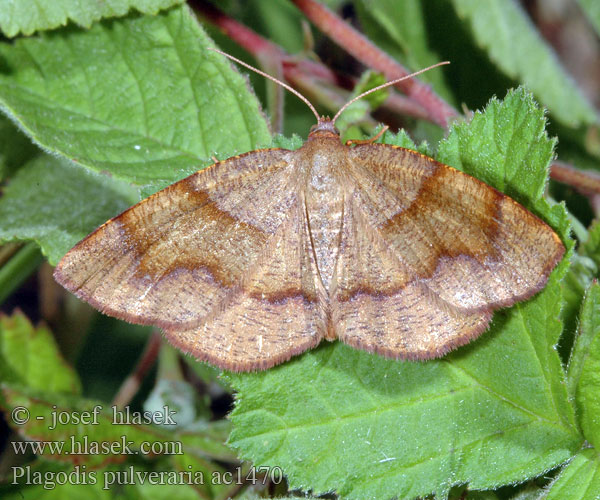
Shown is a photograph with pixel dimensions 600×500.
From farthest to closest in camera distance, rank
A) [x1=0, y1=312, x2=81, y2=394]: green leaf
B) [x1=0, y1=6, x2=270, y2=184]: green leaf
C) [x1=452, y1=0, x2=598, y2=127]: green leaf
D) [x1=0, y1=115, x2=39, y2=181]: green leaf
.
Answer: [x1=452, y1=0, x2=598, y2=127]: green leaf, [x1=0, y1=312, x2=81, y2=394]: green leaf, [x1=0, y1=115, x2=39, y2=181]: green leaf, [x1=0, y1=6, x2=270, y2=184]: green leaf

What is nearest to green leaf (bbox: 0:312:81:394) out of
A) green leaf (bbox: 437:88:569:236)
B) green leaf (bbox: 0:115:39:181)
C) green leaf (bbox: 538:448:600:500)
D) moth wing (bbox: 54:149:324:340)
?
green leaf (bbox: 0:115:39:181)

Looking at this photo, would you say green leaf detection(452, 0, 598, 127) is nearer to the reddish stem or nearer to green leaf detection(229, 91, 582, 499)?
the reddish stem

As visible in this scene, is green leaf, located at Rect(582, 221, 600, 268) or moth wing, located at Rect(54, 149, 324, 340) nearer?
moth wing, located at Rect(54, 149, 324, 340)

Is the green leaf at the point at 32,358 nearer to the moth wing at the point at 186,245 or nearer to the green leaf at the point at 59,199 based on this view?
the green leaf at the point at 59,199

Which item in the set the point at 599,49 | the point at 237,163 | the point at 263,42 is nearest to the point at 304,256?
the point at 237,163

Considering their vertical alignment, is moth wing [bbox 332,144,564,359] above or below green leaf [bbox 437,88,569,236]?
below

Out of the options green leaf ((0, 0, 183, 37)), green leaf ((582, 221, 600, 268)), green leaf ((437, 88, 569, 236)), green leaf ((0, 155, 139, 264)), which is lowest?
green leaf ((582, 221, 600, 268))

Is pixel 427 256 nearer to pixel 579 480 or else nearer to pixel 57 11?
pixel 579 480

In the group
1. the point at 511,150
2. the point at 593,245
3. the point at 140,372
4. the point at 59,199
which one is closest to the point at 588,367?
the point at 511,150
